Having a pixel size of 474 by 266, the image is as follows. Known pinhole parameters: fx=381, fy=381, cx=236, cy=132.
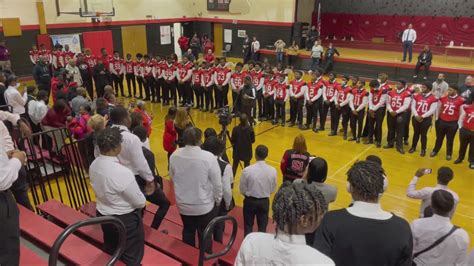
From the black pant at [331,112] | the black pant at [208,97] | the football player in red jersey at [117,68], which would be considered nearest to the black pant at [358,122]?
the black pant at [331,112]

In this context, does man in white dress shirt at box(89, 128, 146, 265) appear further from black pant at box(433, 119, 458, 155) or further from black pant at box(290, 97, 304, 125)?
black pant at box(290, 97, 304, 125)

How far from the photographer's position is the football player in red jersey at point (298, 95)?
35.0 feet

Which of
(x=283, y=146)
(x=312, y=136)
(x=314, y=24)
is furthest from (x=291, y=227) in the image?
(x=314, y=24)

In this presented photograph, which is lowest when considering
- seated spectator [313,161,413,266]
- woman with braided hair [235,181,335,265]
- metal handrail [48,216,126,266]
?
metal handrail [48,216,126,266]

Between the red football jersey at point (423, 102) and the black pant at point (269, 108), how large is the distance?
13.4ft

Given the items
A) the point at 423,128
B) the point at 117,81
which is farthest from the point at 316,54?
the point at 423,128

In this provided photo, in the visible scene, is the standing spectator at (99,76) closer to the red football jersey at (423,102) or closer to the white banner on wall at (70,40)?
the white banner on wall at (70,40)

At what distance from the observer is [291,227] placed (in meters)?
1.78

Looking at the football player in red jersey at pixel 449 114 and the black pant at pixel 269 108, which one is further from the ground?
the football player in red jersey at pixel 449 114

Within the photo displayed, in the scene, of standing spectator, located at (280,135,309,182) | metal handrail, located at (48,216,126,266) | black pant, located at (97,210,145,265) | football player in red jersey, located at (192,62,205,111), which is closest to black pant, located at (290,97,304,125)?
football player in red jersey, located at (192,62,205,111)

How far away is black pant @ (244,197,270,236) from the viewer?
481 cm

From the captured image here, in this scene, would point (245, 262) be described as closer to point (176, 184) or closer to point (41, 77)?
point (176, 184)

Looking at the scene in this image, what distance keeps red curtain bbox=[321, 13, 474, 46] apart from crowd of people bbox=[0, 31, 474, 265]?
13134 millimetres

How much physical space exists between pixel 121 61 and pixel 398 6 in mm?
16958
